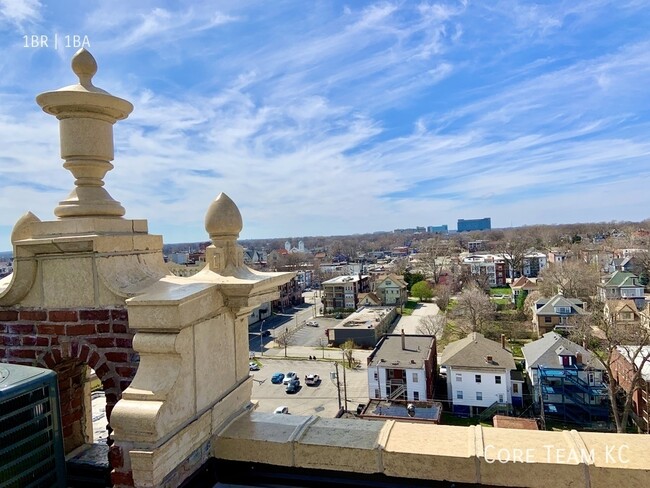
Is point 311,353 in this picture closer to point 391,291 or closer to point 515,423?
point 391,291

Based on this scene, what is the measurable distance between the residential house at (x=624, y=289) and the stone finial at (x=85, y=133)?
43689mm

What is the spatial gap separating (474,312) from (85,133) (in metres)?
32.5

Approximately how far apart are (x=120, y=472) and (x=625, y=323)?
31.1 metres

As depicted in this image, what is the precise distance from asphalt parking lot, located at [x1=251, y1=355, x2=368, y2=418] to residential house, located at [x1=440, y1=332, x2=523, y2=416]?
14.7ft

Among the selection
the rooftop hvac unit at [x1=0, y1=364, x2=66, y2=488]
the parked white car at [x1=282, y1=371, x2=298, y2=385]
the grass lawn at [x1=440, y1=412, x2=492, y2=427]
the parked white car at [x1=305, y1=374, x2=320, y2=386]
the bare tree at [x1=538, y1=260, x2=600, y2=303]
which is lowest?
the grass lawn at [x1=440, y1=412, x2=492, y2=427]

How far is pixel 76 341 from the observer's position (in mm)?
2334

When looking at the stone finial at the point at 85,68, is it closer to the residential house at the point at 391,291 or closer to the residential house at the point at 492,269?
the residential house at the point at 391,291

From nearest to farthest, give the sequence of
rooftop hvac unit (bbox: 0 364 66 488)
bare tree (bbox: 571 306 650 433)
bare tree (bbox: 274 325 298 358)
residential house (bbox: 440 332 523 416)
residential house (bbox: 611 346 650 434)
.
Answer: rooftop hvac unit (bbox: 0 364 66 488) < residential house (bbox: 611 346 650 434) < bare tree (bbox: 571 306 650 433) < residential house (bbox: 440 332 523 416) < bare tree (bbox: 274 325 298 358)

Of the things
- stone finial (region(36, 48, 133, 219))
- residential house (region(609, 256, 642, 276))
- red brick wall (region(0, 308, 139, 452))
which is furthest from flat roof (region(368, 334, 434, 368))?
residential house (region(609, 256, 642, 276))

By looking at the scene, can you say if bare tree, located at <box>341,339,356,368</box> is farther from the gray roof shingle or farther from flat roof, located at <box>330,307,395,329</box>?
the gray roof shingle

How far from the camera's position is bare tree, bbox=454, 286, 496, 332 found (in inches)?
1271

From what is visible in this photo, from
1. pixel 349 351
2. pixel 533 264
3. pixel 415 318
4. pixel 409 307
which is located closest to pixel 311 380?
pixel 349 351

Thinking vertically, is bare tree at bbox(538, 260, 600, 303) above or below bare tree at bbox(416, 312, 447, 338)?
above

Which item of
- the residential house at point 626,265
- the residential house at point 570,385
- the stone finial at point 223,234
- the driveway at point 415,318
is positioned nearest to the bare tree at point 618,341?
the residential house at point 570,385
